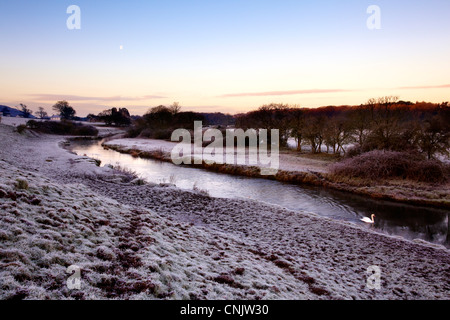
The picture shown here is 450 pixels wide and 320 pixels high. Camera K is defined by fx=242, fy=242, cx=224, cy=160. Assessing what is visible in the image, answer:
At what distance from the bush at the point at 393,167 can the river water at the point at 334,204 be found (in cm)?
404

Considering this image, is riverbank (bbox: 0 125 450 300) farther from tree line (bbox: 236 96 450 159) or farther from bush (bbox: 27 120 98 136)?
bush (bbox: 27 120 98 136)

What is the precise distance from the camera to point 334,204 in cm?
1705

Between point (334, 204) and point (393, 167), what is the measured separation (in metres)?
9.22

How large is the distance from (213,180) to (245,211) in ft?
36.0

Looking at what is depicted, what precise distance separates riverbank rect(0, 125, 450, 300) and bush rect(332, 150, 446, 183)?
520 inches

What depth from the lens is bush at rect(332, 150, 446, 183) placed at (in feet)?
66.0

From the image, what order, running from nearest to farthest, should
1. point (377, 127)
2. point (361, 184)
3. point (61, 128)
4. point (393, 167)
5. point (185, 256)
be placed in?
point (185, 256) < point (361, 184) < point (393, 167) < point (377, 127) < point (61, 128)

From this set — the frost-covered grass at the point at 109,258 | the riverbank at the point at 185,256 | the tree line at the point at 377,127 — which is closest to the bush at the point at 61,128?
the tree line at the point at 377,127

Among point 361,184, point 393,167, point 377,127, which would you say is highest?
point 377,127

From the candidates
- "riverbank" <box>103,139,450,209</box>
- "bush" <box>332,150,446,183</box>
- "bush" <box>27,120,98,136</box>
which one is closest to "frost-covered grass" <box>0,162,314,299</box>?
"riverbank" <box>103,139,450,209</box>

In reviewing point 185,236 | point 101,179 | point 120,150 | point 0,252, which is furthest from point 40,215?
point 120,150

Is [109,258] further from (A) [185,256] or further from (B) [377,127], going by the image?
(B) [377,127]

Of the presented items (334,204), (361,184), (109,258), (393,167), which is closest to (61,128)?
(334,204)
